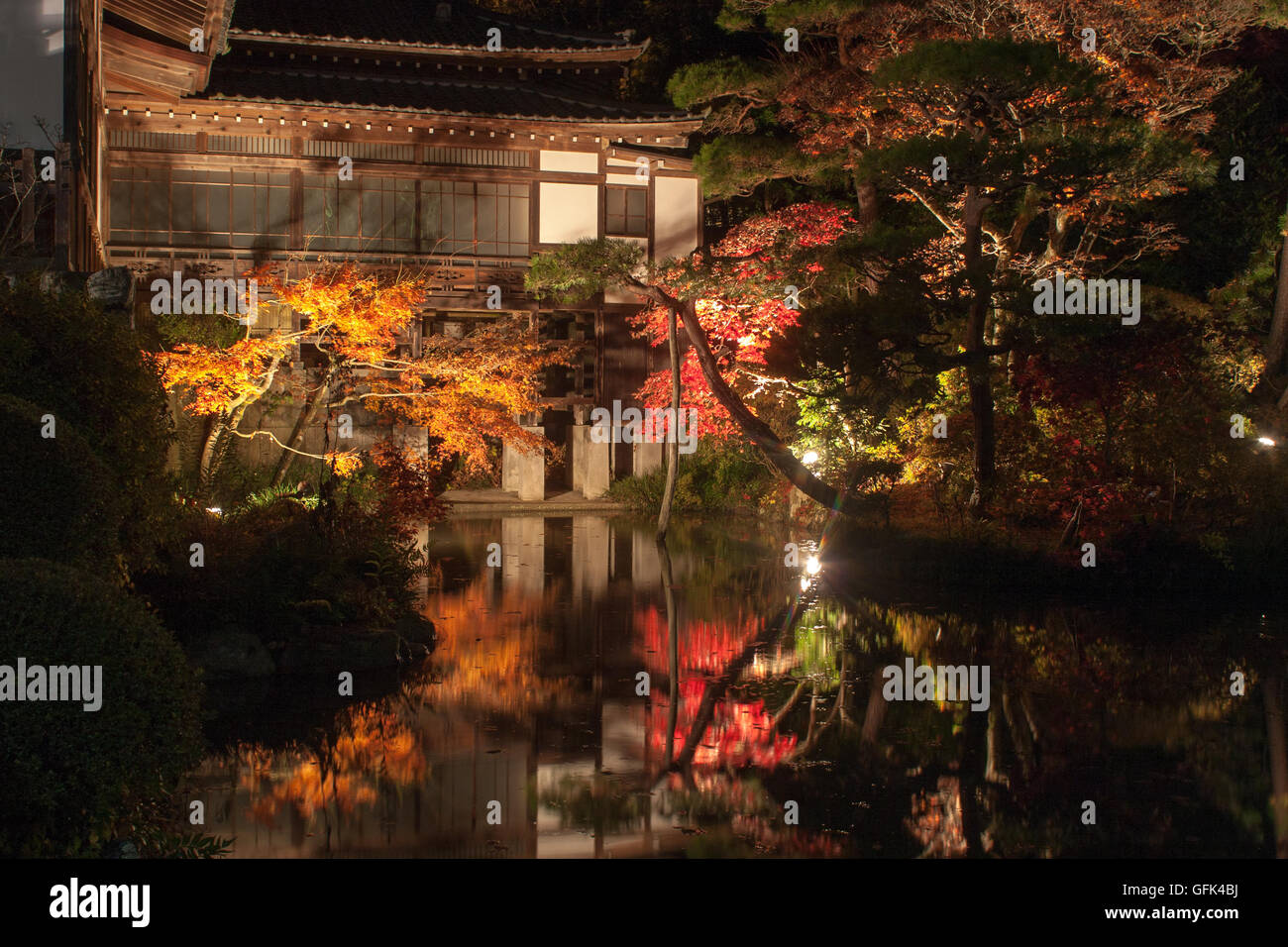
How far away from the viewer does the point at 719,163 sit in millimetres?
26188

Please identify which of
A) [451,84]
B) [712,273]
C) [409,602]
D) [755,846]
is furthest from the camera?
[451,84]

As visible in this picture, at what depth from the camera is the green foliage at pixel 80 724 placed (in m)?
5.27

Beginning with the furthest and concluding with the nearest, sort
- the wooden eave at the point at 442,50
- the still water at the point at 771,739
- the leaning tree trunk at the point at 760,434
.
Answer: the wooden eave at the point at 442,50
the leaning tree trunk at the point at 760,434
the still water at the point at 771,739

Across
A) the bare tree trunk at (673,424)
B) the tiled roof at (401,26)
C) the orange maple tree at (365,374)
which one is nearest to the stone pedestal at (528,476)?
the bare tree trunk at (673,424)

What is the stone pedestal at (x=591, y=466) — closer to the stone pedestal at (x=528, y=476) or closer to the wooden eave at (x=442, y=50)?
the stone pedestal at (x=528, y=476)

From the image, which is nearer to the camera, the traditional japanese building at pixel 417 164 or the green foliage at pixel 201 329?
the green foliage at pixel 201 329

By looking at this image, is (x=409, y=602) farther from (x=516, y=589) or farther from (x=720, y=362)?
(x=720, y=362)

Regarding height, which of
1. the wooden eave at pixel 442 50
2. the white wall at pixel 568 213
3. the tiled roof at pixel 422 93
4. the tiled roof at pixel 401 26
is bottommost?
the white wall at pixel 568 213

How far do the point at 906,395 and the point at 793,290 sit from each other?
6051mm

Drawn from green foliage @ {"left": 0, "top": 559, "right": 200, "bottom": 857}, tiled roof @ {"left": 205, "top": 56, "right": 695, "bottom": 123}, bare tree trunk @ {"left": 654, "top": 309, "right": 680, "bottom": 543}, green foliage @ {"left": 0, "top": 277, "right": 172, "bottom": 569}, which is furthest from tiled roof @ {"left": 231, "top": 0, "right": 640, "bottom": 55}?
green foliage @ {"left": 0, "top": 559, "right": 200, "bottom": 857}

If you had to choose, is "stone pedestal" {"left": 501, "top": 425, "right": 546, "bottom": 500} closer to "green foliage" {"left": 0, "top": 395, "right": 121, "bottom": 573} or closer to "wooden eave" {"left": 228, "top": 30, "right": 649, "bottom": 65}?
"wooden eave" {"left": 228, "top": 30, "right": 649, "bottom": 65}

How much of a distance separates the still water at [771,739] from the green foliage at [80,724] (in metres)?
1.21

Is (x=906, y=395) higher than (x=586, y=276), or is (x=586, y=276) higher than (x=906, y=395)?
(x=586, y=276)

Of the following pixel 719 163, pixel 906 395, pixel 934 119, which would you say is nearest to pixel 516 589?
pixel 906 395
